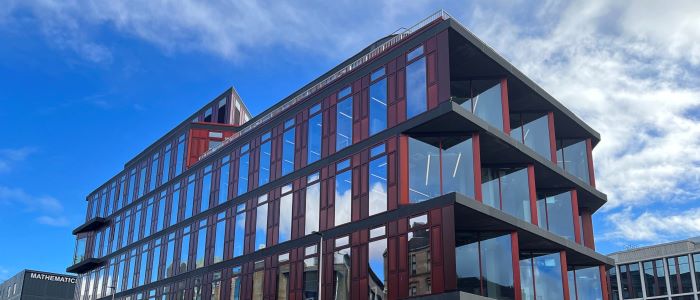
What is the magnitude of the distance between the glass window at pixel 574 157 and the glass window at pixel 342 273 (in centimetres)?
1876

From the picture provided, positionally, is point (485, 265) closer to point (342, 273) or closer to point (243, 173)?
point (342, 273)

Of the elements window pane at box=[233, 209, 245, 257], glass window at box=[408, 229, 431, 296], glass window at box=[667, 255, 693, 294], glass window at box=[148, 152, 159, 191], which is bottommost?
glass window at box=[408, 229, 431, 296]

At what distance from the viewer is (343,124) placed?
1761 inches

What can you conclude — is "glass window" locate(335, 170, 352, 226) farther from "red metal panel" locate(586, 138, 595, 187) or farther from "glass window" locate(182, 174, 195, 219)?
"glass window" locate(182, 174, 195, 219)

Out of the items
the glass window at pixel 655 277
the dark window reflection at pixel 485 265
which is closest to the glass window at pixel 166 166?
the dark window reflection at pixel 485 265

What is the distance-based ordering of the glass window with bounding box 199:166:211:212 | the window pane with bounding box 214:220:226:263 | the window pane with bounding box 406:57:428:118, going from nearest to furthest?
the window pane with bounding box 406:57:428:118 → the window pane with bounding box 214:220:226:263 → the glass window with bounding box 199:166:211:212

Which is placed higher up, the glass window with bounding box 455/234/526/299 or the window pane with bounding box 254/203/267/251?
the window pane with bounding box 254/203/267/251

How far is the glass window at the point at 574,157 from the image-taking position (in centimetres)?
5134

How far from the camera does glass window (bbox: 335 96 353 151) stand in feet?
144

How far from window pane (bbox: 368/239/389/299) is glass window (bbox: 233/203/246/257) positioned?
15550 millimetres

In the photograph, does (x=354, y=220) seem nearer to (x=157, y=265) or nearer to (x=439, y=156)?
(x=439, y=156)

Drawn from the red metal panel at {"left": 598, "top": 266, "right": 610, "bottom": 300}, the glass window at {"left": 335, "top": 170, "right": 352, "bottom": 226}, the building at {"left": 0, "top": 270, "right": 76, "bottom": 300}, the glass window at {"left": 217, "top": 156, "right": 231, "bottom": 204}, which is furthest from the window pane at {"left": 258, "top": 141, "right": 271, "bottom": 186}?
the building at {"left": 0, "top": 270, "right": 76, "bottom": 300}

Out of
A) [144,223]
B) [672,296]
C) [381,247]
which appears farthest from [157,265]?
[672,296]

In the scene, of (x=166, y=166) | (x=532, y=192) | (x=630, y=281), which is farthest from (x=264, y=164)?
(x=630, y=281)
